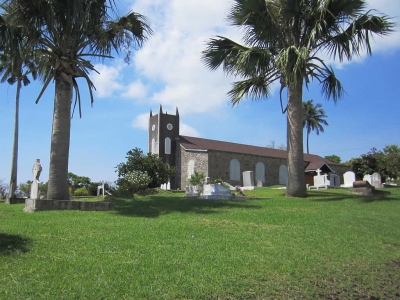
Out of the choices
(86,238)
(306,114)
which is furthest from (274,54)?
(306,114)

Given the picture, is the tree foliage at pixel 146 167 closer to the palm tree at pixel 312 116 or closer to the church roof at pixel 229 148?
the church roof at pixel 229 148

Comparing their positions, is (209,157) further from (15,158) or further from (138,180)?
(15,158)

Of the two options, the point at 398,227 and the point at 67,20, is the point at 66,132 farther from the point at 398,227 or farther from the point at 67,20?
the point at 398,227

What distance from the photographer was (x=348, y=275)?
6137 mm

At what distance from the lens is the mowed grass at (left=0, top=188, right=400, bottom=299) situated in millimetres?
4855

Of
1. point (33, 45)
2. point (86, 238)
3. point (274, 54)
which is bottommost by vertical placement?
point (86, 238)

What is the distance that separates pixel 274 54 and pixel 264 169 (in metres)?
27.3

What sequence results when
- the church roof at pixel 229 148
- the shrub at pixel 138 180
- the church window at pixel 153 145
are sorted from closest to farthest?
the shrub at pixel 138 180 → the church roof at pixel 229 148 → the church window at pixel 153 145

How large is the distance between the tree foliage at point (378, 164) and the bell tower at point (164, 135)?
61.6 ft

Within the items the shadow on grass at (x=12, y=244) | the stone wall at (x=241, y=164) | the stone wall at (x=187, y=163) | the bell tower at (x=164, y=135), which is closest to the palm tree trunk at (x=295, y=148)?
the shadow on grass at (x=12, y=244)

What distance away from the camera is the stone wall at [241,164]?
38.4 metres

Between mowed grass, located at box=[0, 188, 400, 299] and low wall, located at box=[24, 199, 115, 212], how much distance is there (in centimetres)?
187

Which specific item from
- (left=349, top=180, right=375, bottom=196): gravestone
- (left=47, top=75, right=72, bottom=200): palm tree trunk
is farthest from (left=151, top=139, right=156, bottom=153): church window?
(left=47, top=75, right=72, bottom=200): palm tree trunk

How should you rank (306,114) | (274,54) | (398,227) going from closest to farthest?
(398,227) < (274,54) < (306,114)
